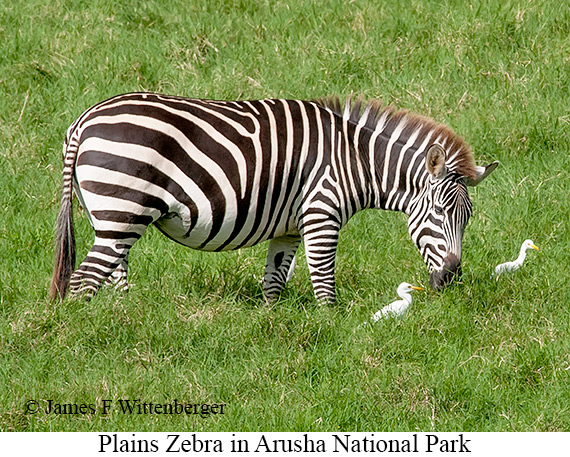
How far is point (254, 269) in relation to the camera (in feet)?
28.4

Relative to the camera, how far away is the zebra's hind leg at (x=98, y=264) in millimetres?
7109

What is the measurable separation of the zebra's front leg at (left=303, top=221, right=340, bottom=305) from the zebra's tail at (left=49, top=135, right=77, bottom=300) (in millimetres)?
1784

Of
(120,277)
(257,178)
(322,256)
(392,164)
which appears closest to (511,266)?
(392,164)

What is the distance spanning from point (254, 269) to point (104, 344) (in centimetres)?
208

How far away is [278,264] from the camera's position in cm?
810

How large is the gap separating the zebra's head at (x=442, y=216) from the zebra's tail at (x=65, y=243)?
268 cm

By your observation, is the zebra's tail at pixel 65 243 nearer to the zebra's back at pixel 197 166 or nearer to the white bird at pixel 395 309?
the zebra's back at pixel 197 166

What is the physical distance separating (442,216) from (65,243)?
9.45 ft

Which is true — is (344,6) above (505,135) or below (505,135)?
above

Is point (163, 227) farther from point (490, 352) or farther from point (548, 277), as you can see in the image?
point (548, 277)

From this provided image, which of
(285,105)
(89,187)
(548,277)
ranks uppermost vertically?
(285,105)

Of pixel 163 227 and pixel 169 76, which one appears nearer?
pixel 163 227

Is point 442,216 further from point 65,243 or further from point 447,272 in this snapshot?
point 65,243

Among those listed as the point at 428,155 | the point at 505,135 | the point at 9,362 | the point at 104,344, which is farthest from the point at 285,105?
the point at 505,135
